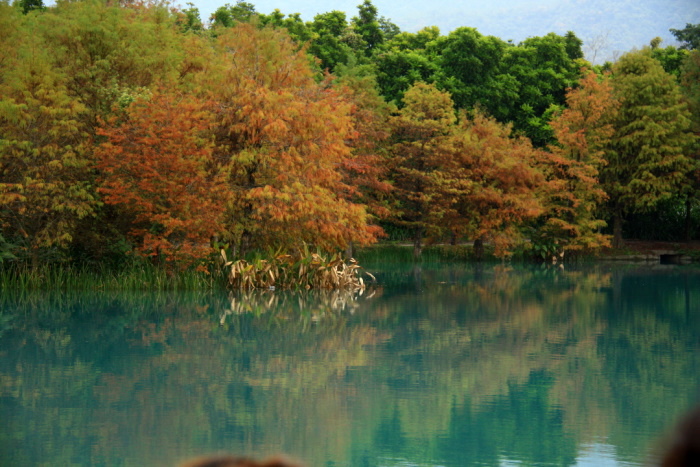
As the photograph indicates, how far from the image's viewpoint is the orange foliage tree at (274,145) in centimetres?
2109

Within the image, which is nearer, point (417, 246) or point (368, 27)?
point (417, 246)

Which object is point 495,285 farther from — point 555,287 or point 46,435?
point 46,435

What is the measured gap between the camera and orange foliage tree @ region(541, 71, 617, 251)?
34906 millimetres

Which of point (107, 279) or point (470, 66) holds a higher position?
point (470, 66)

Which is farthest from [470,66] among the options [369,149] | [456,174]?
[369,149]

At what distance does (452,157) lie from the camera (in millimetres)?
32750

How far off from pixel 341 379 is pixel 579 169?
26.6 metres

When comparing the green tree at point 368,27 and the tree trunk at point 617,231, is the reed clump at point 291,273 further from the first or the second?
the green tree at point 368,27

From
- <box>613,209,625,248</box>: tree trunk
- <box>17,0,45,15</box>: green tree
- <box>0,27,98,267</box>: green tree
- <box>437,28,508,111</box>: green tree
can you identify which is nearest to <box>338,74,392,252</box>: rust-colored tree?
<box>437,28,508,111</box>: green tree

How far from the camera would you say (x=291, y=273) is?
70.4 ft

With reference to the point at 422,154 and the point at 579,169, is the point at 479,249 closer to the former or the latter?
the point at 422,154

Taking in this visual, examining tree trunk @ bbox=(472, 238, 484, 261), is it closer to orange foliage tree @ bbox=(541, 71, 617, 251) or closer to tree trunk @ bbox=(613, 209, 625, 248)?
orange foliage tree @ bbox=(541, 71, 617, 251)

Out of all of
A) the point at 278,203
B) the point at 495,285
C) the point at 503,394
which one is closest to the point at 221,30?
the point at 278,203

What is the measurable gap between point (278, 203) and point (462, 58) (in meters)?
24.7
